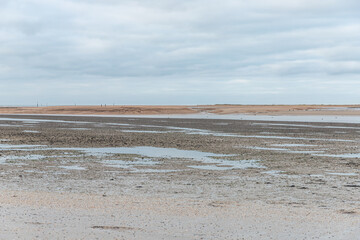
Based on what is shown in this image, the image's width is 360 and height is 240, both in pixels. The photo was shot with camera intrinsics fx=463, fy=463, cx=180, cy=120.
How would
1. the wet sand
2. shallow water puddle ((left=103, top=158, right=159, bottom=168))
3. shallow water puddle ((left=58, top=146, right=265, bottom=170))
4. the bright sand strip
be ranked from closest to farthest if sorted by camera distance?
the bright sand strip → the wet sand → shallow water puddle ((left=103, top=158, right=159, bottom=168)) → shallow water puddle ((left=58, top=146, right=265, bottom=170))

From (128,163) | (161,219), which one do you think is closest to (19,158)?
(128,163)

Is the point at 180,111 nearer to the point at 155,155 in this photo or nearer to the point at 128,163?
the point at 155,155

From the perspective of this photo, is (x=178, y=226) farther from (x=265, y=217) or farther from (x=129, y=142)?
(x=129, y=142)

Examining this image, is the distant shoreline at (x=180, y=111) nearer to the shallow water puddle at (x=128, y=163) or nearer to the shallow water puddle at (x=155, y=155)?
the shallow water puddle at (x=155, y=155)

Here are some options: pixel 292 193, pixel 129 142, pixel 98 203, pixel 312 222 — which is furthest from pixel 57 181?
pixel 129 142

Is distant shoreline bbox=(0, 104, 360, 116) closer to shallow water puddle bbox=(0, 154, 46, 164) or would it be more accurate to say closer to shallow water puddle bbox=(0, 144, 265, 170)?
shallow water puddle bbox=(0, 144, 265, 170)

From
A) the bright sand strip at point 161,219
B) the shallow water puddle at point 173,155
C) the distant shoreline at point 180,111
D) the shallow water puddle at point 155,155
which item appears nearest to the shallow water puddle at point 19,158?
the shallow water puddle at point 155,155

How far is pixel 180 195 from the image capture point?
9898 millimetres

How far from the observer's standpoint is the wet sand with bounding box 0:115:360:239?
7281mm

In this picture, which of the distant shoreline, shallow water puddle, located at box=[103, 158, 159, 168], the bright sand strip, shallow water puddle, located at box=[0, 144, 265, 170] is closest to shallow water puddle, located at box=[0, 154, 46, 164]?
shallow water puddle, located at box=[0, 144, 265, 170]

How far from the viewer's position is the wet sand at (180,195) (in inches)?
287

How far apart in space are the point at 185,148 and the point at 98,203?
1190cm

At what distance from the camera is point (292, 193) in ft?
33.4

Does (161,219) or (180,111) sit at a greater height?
(180,111)
